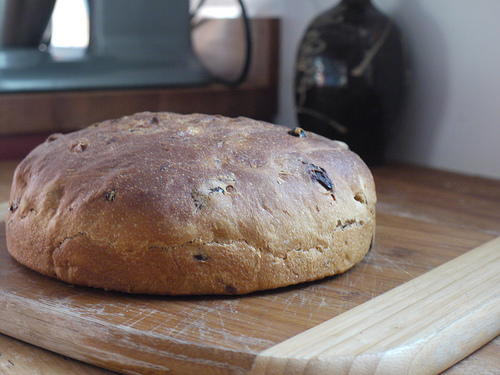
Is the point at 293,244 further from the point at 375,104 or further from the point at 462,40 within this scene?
the point at 462,40

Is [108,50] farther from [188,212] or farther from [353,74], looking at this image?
[188,212]

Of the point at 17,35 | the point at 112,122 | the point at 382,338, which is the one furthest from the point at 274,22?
the point at 382,338

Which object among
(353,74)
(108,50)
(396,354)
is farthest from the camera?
(108,50)

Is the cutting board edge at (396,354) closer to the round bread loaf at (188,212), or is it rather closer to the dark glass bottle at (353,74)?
the round bread loaf at (188,212)

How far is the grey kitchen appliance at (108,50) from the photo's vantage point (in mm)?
1463

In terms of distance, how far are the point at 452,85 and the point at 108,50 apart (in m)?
0.94

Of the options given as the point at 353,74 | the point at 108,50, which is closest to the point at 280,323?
the point at 353,74

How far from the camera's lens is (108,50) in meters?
1.59

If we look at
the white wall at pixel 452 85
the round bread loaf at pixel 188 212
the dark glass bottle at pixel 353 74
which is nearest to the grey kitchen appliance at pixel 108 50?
the dark glass bottle at pixel 353 74

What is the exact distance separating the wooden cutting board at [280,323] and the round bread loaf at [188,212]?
0.03 meters

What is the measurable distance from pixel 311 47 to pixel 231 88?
0.41 meters

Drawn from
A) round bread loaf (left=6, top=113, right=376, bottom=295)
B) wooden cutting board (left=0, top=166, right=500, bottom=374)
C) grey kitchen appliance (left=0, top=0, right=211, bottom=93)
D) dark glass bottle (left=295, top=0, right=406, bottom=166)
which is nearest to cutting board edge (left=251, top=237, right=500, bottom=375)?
wooden cutting board (left=0, top=166, right=500, bottom=374)

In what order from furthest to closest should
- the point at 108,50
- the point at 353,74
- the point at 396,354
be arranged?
the point at 108,50 < the point at 353,74 < the point at 396,354

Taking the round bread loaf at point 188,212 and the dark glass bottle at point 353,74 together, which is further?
the dark glass bottle at point 353,74
